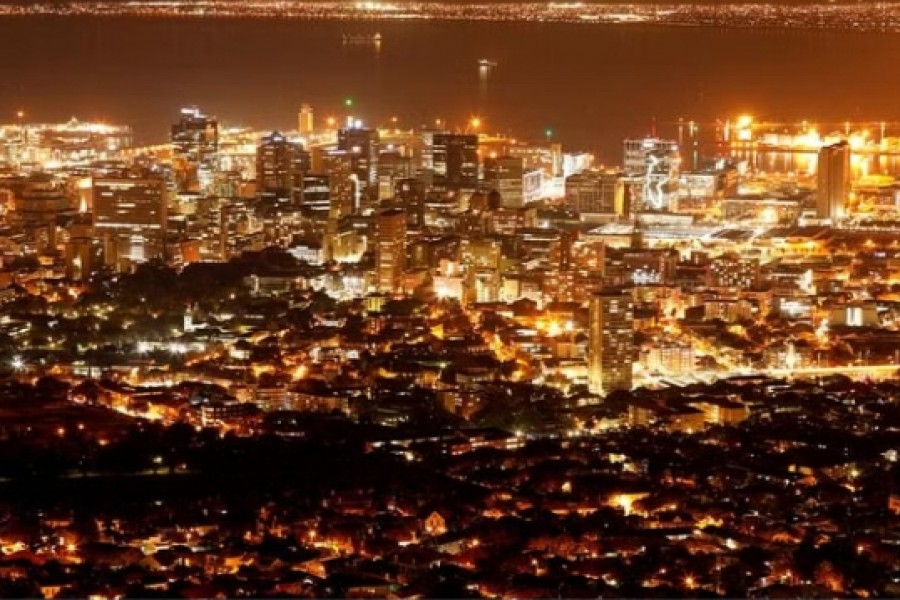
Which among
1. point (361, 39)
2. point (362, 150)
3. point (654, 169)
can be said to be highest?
point (361, 39)

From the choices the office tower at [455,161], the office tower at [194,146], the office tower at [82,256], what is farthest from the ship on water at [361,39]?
the office tower at [82,256]

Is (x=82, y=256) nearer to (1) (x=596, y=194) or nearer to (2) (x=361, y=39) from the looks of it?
(1) (x=596, y=194)

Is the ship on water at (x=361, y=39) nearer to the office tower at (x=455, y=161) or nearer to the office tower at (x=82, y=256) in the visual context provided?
the office tower at (x=455, y=161)

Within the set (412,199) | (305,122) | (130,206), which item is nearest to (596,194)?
(412,199)

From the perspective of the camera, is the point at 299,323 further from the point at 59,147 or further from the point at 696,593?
the point at 59,147

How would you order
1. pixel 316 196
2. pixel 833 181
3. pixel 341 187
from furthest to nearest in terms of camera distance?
pixel 833 181 → pixel 341 187 → pixel 316 196

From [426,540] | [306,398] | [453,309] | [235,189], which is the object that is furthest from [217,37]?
[426,540]

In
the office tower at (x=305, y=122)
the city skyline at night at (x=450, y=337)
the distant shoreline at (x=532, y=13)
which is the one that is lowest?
the city skyline at night at (x=450, y=337)
